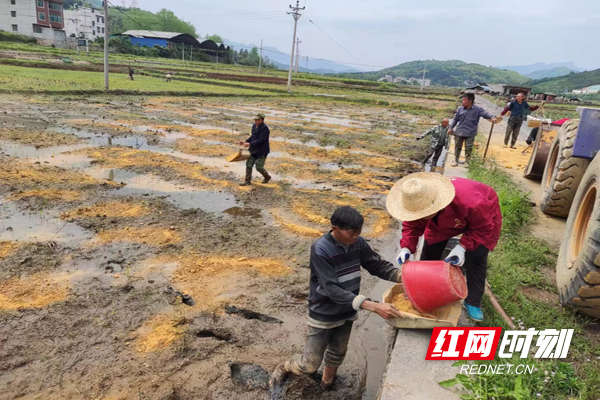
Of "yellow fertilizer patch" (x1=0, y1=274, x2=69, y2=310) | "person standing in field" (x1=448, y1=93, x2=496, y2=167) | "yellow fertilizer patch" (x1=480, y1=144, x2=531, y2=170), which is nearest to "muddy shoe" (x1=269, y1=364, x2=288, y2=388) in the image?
"yellow fertilizer patch" (x1=0, y1=274, x2=69, y2=310)

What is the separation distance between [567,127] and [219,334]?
5.94 metres

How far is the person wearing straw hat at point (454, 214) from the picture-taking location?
8.93 feet

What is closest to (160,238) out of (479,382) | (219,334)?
(219,334)

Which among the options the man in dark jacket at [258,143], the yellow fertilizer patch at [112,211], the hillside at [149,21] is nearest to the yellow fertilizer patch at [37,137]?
the yellow fertilizer patch at [112,211]

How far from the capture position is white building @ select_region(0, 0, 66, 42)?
195ft

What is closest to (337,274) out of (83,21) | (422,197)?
(422,197)

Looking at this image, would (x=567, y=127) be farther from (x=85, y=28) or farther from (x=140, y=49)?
(x=85, y=28)

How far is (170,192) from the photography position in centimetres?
724

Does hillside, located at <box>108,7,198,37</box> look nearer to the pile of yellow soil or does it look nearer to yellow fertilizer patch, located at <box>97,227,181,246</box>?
yellow fertilizer patch, located at <box>97,227,181,246</box>

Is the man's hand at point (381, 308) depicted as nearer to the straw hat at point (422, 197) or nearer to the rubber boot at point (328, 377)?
the straw hat at point (422, 197)

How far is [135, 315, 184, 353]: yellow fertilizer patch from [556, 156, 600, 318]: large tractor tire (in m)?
3.34

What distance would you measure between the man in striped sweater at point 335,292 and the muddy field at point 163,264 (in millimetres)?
312

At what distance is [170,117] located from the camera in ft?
51.9

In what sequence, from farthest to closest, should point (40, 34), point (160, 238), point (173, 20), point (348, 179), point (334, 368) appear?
point (173, 20)
point (40, 34)
point (348, 179)
point (160, 238)
point (334, 368)
